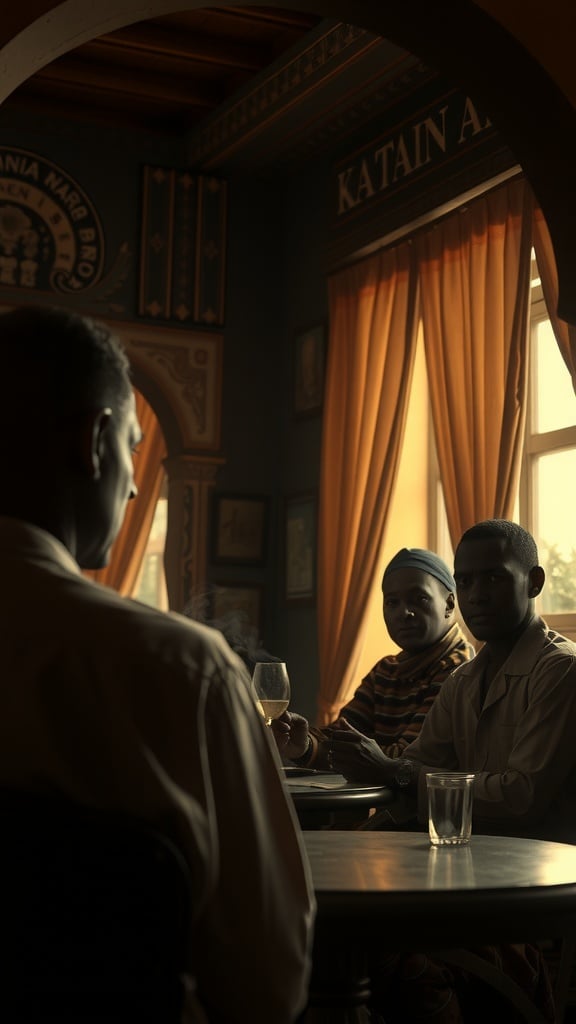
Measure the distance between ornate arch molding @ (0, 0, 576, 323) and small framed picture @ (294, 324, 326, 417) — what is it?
4.40 metres

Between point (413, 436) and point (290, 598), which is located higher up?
point (413, 436)

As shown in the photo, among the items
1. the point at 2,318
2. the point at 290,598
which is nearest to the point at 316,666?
the point at 290,598

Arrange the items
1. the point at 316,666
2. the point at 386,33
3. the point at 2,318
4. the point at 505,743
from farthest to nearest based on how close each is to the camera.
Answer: the point at 316,666
the point at 505,743
the point at 386,33
the point at 2,318

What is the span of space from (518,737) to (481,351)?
9.86 ft

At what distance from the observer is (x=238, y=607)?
771 cm

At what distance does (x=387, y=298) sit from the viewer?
673cm

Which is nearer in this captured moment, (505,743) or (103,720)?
(103,720)

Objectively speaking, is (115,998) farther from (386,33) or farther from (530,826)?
(386,33)

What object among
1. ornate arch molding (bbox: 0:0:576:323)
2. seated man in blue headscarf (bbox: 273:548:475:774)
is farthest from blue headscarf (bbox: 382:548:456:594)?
ornate arch molding (bbox: 0:0:576:323)

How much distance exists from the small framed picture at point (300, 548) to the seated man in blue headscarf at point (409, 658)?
8.94 ft

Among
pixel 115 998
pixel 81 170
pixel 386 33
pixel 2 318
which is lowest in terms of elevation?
pixel 115 998

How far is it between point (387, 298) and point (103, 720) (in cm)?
589

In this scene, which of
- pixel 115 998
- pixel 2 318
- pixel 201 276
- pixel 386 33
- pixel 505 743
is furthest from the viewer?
pixel 201 276

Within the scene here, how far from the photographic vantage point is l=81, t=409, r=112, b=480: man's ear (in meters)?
1.20
